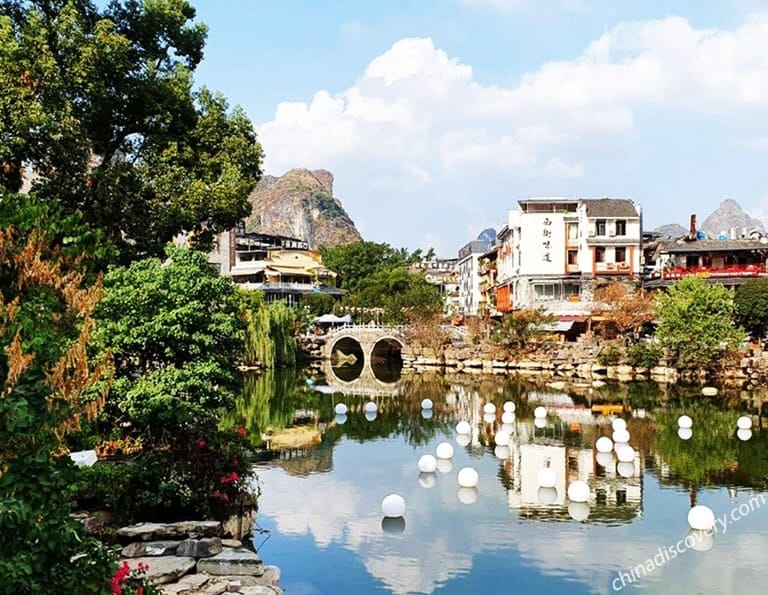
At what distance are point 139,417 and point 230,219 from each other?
15.5 feet

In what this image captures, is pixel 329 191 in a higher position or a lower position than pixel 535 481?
higher

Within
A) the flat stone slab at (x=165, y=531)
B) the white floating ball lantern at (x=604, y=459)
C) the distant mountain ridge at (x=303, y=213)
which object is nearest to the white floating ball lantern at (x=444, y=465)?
the white floating ball lantern at (x=604, y=459)

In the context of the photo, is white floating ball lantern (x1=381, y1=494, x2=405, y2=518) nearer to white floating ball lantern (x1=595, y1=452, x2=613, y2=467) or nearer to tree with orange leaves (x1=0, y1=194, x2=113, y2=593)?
white floating ball lantern (x1=595, y1=452, x2=613, y2=467)

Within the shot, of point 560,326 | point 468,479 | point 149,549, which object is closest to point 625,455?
point 468,479

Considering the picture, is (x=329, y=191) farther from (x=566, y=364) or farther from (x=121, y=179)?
(x=121, y=179)

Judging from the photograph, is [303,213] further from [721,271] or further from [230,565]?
[230,565]

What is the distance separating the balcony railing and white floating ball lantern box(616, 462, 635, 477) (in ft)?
81.1

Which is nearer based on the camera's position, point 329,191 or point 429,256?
point 429,256

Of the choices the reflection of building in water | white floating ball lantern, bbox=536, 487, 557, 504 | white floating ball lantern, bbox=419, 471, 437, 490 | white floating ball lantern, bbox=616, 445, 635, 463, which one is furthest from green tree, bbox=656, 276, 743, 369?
white floating ball lantern, bbox=536, 487, 557, 504

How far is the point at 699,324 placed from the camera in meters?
31.2

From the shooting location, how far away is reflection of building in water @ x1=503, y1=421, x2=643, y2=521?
43.2ft

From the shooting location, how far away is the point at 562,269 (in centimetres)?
4200

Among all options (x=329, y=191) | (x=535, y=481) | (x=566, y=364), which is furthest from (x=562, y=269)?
(x=329, y=191)

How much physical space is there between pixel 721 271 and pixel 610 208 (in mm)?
6480
